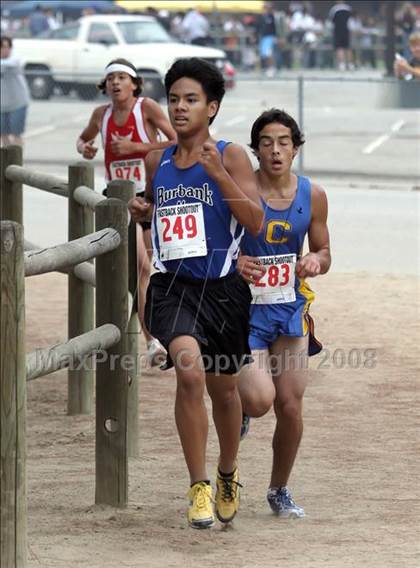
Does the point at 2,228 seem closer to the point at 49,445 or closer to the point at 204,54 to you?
the point at 49,445

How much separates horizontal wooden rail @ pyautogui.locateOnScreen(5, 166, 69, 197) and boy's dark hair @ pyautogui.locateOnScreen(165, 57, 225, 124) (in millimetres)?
2253

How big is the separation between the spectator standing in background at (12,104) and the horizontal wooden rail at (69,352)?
46.1 ft

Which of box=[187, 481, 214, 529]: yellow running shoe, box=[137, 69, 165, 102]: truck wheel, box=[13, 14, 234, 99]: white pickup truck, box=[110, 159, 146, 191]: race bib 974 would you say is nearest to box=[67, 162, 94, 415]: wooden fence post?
box=[110, 159, 146, 191]: race bib 974

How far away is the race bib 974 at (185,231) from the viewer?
5793mm

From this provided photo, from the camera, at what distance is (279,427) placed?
6.13 metres

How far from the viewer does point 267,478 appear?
22.6 feet

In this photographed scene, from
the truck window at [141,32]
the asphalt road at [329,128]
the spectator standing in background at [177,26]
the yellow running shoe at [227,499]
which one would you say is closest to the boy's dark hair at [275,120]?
the yellow running shoe at [227,499]

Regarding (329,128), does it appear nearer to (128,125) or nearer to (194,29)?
(128,125)

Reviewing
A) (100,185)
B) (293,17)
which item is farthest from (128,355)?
(293,17)

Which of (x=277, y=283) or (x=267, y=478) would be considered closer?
(x=277, y=283)

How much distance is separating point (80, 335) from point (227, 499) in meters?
1.30

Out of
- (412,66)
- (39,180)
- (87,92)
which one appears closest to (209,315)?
(39,180)

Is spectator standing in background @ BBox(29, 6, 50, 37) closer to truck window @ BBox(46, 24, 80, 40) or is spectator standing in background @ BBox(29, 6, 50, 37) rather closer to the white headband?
truck window @ BBox(46, 24, 80, 40)

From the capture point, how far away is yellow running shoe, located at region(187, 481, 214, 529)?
228 inches
